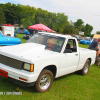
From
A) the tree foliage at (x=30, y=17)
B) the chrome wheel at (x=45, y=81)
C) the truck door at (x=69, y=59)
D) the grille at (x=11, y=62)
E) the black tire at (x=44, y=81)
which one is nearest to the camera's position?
the grille at (x=11, y=62)

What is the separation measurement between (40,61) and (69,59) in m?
1.59

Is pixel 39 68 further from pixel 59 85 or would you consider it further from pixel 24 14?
pixel 24 14

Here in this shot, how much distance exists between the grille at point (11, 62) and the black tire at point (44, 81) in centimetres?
69

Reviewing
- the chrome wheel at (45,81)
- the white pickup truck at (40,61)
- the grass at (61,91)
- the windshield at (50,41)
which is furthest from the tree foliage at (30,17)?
the chrome wheel at (45,81)

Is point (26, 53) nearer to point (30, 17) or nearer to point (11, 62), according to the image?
point (11, 62)

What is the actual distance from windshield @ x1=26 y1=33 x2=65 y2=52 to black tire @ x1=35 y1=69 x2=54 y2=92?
39.4 inches

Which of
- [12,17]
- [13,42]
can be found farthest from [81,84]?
[12,17]

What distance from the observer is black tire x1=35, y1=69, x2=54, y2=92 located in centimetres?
374

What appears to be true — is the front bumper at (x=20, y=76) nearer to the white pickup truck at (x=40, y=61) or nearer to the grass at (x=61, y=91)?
the white pickup truck at (x=40, y=61)

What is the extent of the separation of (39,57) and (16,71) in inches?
28.9

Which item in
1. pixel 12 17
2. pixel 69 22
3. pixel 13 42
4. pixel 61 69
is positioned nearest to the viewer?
pixel 61 69

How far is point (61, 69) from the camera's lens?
4.53m

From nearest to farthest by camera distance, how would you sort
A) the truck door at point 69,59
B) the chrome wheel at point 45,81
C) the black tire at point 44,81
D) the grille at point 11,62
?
the grille at point 11,62, the black tire at point 44,81, the chrome wheel at point 45,81, the truck door at point 69,59

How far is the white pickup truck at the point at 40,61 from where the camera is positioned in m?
3.45
